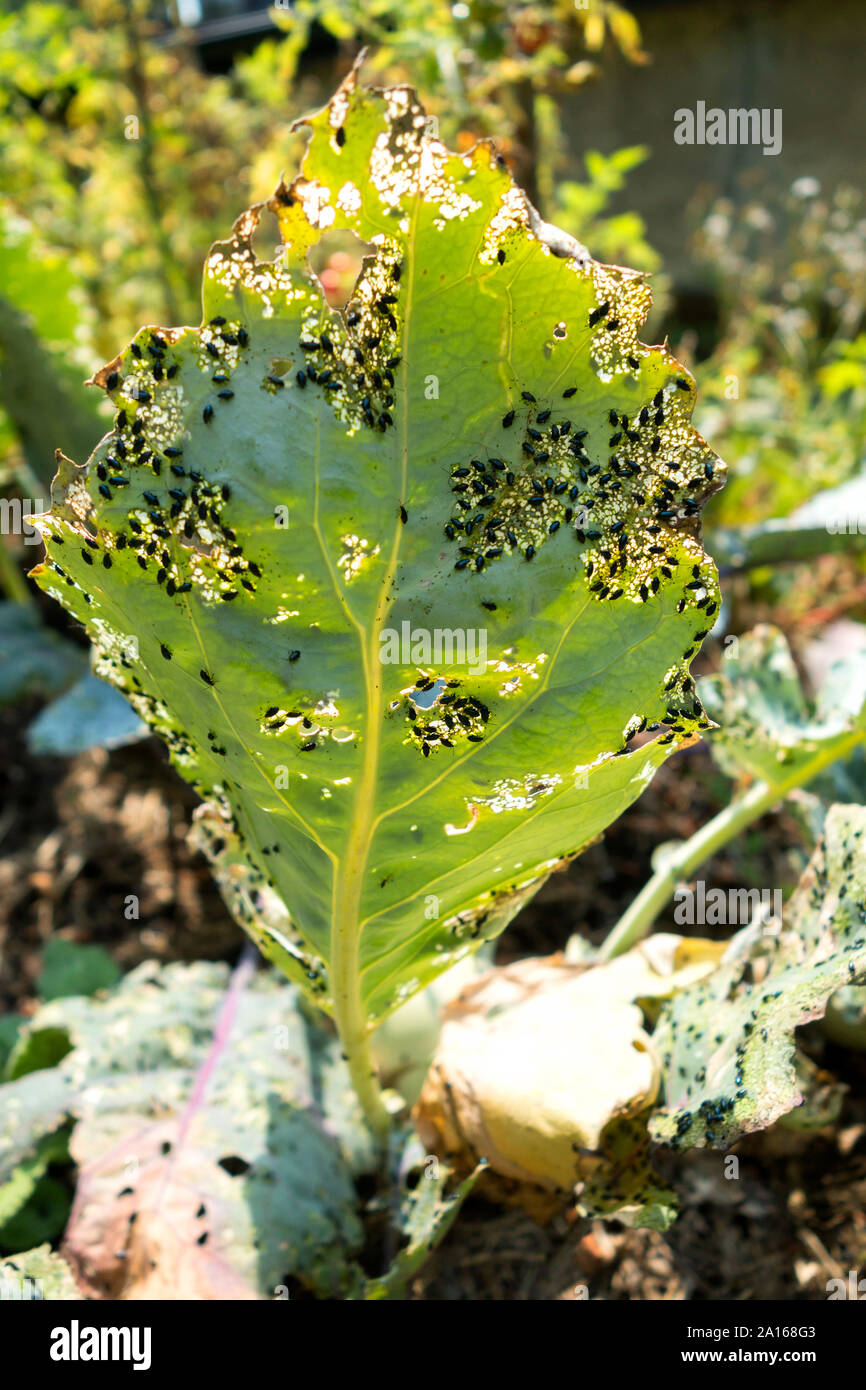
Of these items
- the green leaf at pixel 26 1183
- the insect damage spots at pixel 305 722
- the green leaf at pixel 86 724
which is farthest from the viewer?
the green leaf at pixel 86 724

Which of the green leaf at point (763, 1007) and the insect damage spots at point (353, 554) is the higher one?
the insect damage spots at point (353, 554)

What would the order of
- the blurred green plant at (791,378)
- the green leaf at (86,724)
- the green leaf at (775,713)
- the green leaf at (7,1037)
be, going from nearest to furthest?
1. the green leaf at (775,713)
2. the green leaf at (7,1037)
3. the green leaf at (86,724)
4. the blurred green plant at (791,378)

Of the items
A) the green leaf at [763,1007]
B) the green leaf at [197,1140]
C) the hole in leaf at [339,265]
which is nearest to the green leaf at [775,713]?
the green leaf at [763,1007]

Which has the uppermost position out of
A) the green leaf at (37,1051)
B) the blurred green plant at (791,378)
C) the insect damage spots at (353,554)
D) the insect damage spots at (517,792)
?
the blurred green plant at (791,378)

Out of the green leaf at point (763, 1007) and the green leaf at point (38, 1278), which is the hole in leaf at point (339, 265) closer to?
the green leaf at point (763, 1007)

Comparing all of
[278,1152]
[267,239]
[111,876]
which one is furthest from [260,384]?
[267,239]

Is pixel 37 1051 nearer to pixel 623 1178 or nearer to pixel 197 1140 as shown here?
pixel 197 1140

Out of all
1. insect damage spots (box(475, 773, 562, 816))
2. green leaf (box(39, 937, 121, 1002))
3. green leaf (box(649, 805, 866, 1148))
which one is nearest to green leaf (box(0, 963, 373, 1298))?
green leaf (box(39, 937, 121, 1002))
